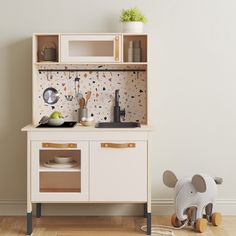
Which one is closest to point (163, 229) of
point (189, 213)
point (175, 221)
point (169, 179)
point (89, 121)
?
point (175, 221)

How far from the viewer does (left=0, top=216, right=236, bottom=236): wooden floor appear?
422 centimetres

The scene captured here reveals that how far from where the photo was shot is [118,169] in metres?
4.19

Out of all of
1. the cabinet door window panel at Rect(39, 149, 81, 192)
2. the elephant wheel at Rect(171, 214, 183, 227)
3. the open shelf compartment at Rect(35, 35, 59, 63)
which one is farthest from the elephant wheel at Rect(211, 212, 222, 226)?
the open shelf compartment at Rect(35, 35, 59, 63)

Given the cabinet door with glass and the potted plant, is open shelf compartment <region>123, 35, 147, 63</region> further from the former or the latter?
the cabinet door with glass

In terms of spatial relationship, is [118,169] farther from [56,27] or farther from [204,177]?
[56,27]

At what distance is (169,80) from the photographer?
4.66 meters

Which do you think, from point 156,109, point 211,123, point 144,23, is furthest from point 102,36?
point 211,123

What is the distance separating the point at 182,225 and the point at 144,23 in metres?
1.61

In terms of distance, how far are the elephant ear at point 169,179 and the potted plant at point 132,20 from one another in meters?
1.13

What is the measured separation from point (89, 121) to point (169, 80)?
769 millimetres

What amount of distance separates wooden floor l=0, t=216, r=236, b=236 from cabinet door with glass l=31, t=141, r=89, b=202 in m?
0.26

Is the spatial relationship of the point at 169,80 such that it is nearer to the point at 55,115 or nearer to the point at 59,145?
the point at 55,115

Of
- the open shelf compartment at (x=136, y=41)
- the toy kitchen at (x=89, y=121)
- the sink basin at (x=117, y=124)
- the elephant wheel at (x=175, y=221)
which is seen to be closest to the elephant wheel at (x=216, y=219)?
the elephant wheel at (x=175, y=221)

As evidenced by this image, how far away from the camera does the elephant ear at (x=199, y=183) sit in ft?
13.7
